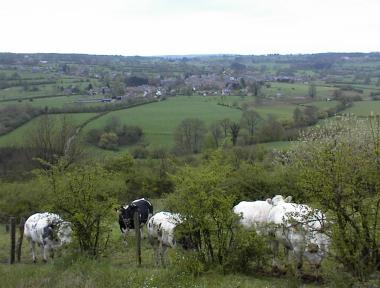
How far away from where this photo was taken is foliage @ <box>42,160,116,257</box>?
14805 millimetres

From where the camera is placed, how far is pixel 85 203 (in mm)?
14766

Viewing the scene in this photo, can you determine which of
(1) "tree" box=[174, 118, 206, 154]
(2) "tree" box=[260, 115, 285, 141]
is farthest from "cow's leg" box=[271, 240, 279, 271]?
(2) "tree" box=[260, 115, 285, 141]

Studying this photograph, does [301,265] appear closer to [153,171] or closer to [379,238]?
[379,238]

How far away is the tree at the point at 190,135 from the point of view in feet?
212

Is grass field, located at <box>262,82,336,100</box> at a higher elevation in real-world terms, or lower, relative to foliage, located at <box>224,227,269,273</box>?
lower

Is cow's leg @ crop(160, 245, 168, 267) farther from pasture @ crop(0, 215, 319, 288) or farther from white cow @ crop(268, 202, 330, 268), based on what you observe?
white cow @ crop(268, 202, 330, 268)

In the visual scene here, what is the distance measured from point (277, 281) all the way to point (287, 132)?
171ft

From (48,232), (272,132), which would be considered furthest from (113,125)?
(48,232)

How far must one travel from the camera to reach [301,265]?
43.0 feet

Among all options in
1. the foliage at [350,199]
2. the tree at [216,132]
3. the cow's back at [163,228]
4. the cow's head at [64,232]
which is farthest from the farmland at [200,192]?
the cow's head at [64,232]

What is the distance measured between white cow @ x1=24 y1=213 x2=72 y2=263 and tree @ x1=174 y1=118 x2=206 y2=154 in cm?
4543

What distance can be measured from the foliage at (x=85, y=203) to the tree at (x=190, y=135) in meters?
48.1

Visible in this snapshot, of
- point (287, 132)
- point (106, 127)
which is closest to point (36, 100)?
point (106, 127)

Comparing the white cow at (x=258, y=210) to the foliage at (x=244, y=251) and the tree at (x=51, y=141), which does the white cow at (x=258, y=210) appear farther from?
the tree at (x=51, y=141)
